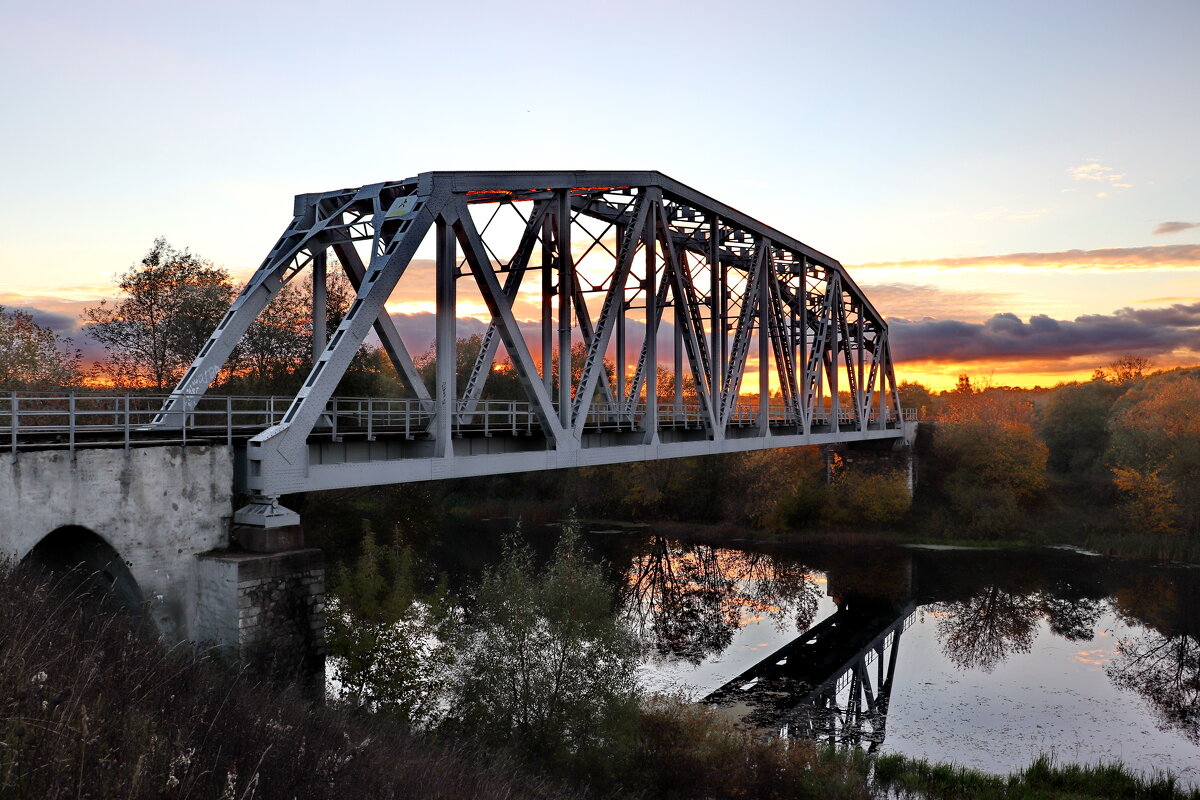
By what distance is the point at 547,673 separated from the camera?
17.4 m

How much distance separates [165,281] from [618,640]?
2789 centimetres

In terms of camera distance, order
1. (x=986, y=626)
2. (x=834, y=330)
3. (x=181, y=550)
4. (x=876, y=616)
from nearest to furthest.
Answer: (x=181, y=550) → (x=986, y=626) → (x=876, y=616) → (x=834, y=330)

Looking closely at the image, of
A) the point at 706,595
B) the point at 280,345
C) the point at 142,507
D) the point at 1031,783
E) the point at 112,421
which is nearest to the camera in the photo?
the point at 142,507

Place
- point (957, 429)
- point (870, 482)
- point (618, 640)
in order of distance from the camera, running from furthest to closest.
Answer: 1. point (957, 429)
2. point (870, 482)
3. point (618, 640)

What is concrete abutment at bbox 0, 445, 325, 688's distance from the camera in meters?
13.9

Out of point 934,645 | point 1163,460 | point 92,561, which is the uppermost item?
point 92,561

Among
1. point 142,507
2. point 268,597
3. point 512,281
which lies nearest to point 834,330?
point 512,281

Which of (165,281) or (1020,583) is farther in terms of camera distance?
(1020,583)

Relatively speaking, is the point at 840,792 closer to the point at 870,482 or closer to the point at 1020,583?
the point at 1020,583

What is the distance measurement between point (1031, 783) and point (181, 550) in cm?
1948

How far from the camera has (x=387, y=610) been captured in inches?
724

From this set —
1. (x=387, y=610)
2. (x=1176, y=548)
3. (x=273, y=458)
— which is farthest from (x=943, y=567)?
(x=273, y=458)

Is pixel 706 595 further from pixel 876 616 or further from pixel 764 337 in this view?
pixel 764 337

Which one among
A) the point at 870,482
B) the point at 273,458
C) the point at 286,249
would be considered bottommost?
the point at 870,482
